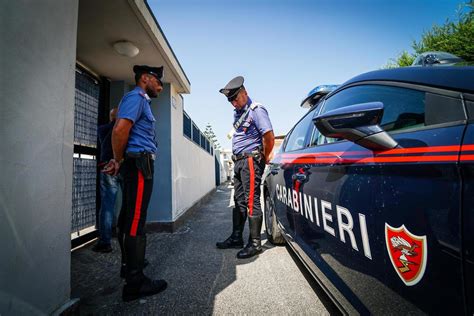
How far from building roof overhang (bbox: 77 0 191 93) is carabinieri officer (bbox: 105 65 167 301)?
0.95 meters

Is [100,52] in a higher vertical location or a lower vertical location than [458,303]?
higher

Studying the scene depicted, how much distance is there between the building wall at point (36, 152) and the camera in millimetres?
1121

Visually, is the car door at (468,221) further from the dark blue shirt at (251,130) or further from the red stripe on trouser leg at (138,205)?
the dark blue shirt at (251,130)

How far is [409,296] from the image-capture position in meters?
0.75

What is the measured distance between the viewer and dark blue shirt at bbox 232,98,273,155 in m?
2.69

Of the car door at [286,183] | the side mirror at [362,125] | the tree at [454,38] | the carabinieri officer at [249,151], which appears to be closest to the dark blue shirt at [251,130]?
the carabinieri officer at [249,151]

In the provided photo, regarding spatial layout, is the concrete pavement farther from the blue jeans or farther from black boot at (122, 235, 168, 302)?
the blue jeans

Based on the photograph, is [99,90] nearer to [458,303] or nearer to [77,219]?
[77,219]

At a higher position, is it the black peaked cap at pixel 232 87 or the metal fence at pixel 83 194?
the black peaked cap at pixel 232 87

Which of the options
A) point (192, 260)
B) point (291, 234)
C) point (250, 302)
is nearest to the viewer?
point (250, 302)

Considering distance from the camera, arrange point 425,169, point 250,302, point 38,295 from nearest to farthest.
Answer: point 425,169 < point 38,295 < point 250,302

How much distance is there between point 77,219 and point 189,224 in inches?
71.5

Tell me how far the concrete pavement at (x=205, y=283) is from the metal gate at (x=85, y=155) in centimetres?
47

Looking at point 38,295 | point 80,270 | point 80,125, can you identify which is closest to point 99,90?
point 80,125
